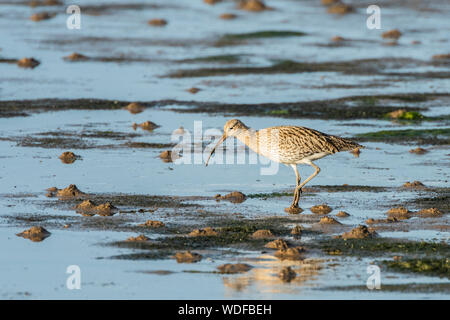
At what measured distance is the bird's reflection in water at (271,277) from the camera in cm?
916

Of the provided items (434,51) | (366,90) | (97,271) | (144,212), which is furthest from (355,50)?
(97,271)

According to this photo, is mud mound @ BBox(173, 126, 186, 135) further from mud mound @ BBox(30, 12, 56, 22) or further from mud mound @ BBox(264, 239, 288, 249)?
mud mound @ BBox(30, 12, 56, 22)

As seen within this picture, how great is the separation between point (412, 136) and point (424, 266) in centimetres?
717

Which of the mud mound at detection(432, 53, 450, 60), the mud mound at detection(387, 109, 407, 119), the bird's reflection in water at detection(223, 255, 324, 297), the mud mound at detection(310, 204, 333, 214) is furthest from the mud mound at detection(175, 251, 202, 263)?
the mud mound at detection(432, 53, 450, 60)

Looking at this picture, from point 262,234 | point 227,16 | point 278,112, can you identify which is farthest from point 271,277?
point 227,16

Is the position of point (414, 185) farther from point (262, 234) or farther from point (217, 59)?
point (217, 59)

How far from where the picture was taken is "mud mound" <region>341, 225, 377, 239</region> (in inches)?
427

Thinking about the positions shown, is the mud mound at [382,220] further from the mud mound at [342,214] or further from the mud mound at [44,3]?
the mud mound at [44,3]

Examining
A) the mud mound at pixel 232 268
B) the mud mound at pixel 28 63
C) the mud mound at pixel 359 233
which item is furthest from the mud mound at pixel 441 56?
the mud mound at pixel 232 268

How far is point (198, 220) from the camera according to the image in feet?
38.2

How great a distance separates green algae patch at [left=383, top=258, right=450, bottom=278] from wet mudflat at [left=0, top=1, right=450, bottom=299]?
0.03 metres

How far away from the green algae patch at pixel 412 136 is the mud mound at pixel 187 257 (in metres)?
6.94

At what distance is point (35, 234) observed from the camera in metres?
10.9
